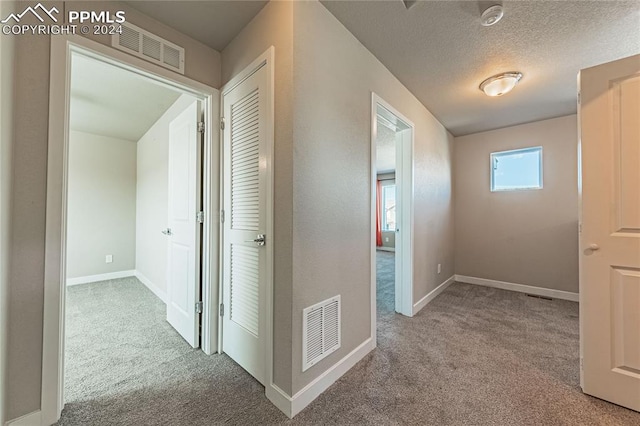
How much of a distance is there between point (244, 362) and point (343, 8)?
2.55 meters

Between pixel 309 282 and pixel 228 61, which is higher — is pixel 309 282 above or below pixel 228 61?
below

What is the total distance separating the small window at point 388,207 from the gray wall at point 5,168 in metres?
7.50

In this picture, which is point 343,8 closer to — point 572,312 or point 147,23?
point 147,23

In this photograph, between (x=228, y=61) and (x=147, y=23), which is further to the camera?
(x=228, y=61)

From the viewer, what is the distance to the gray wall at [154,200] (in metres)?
3.28

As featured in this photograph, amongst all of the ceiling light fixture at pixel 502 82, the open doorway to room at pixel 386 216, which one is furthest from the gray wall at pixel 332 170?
the ceiling light fixture at pixel 502 82

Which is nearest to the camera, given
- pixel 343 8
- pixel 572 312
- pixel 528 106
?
pixel 343 8

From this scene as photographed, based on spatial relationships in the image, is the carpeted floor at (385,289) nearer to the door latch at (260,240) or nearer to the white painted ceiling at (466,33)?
the door latch at (260,240)

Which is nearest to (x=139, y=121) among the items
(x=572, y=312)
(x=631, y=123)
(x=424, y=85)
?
(x=424, y=85)

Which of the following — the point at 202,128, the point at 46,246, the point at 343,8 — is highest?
the point at 343,8

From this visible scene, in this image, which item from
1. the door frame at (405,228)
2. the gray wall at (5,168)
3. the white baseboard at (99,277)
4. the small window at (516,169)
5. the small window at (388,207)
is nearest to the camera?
the gray wall at (5,168)

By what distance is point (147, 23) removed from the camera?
168 cm

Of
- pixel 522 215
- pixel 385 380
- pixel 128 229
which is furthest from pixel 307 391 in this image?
pixel 128 229

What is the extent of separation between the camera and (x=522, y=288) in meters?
3.63
